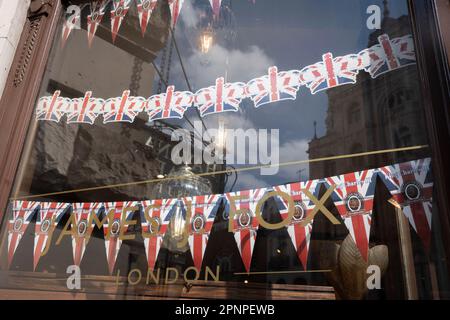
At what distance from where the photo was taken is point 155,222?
11.4ft

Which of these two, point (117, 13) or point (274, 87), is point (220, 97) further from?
point (117, 13)

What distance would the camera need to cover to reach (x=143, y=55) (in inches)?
175

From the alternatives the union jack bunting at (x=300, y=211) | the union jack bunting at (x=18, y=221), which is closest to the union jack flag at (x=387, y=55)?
the union jack bunting at (x=300, y=211)

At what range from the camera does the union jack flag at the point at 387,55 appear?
2.98m

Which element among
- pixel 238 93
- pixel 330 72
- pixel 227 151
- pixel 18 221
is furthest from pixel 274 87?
pixel 18 221

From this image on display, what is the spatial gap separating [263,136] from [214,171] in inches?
21.2

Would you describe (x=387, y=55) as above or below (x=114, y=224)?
above

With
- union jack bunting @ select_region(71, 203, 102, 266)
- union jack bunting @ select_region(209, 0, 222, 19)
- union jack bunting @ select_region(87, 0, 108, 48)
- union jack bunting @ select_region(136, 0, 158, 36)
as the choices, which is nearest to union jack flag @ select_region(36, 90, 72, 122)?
union jack bunting @ select_region(87, 0, 108, 48)

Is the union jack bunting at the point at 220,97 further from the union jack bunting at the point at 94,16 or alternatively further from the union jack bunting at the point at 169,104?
the union jack bunting at the point at 94,16

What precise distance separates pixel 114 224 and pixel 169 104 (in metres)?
1.28

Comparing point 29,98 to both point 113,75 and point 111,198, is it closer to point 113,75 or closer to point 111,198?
point 113,75

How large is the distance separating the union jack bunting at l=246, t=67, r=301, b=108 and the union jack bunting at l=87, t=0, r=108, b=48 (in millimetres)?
Result: 2150
